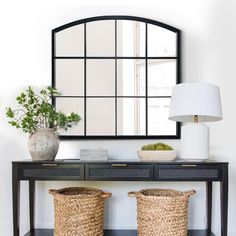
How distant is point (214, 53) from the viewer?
3168 mm

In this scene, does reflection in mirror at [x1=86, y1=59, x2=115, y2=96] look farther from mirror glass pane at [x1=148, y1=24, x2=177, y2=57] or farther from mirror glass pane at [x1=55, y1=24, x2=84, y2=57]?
mirror glass pane at [x1=148, y1=24, x2=177, y2=57]

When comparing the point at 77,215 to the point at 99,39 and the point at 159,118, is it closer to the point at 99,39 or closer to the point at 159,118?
the point at 159,118

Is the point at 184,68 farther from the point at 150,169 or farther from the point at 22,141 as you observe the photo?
the point at 22,141

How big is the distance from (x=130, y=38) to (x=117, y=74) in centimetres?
35

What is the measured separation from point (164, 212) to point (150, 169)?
34cm

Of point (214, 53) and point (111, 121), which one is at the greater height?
point (214, 53)

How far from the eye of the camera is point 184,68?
318 cm

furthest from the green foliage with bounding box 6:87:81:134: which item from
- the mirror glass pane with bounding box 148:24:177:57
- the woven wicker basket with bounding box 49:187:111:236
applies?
the mirror glass pane with bounding box 148:24:177:57

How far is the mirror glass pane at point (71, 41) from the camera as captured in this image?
10.5 ft

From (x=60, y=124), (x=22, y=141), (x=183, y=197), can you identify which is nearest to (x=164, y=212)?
(x=183, y=197)

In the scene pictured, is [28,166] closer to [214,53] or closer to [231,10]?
[214,53]

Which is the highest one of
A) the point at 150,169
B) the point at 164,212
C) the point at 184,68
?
the point at 184,68

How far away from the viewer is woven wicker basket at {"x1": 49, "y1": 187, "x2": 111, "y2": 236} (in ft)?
8.80

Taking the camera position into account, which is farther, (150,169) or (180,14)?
(180,14)
